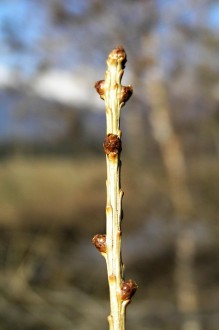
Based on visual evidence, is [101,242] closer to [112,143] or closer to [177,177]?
[112,143]

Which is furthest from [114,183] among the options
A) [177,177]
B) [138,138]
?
[138,138]

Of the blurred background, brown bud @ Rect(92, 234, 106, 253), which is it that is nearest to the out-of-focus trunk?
the blurred background

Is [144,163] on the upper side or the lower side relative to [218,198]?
upper

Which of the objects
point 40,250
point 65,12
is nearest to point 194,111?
point 65,12

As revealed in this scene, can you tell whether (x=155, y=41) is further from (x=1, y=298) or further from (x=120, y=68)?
(x=120, y=68)

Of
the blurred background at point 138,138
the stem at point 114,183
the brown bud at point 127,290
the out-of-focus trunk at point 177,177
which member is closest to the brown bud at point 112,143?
the stem at point 114,183

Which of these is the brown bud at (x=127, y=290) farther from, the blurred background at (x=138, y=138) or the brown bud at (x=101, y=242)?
the blurred background at (x=138, y=138)
